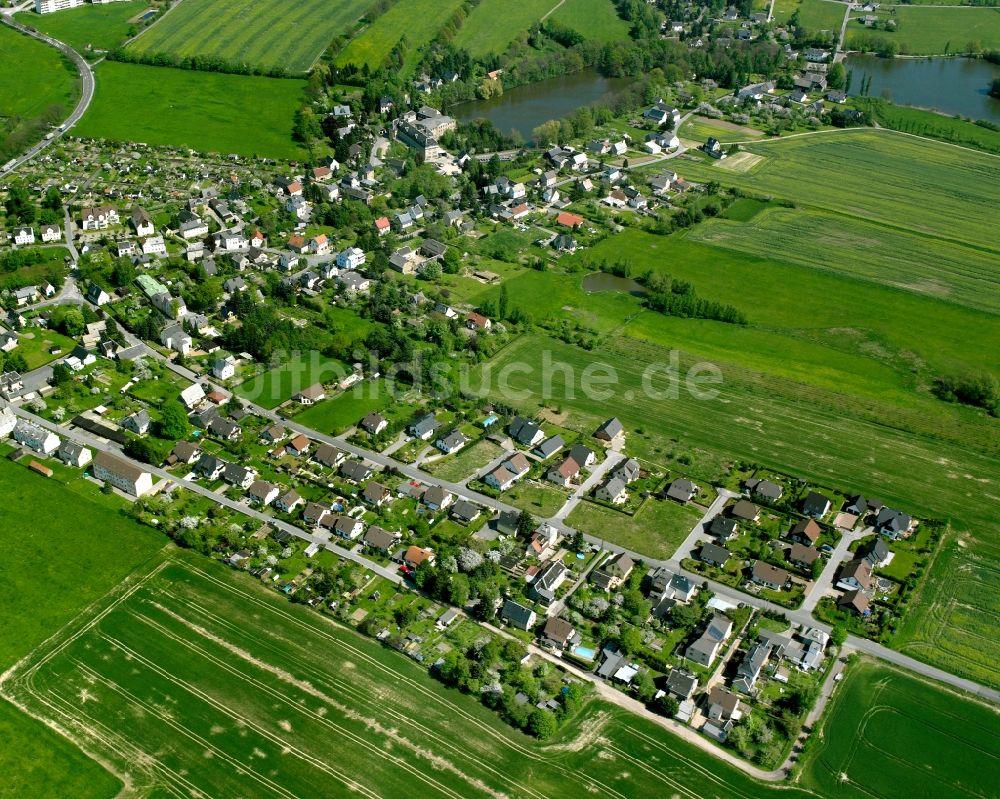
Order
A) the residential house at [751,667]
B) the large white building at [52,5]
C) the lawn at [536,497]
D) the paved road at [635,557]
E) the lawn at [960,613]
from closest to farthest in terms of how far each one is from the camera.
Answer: the residential house at [751,667], the paved road at [635,557], the lawn at [960,613], the lawn at [536,497], the large white building at [52,5]

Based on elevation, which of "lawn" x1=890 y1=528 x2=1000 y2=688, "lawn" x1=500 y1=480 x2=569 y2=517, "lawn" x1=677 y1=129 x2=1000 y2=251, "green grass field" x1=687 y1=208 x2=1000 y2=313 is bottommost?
"lawn" x1=890 y1=528 x2=1000 y2=688

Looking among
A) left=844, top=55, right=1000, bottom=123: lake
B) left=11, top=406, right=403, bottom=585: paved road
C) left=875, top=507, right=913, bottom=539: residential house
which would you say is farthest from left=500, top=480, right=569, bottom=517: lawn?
left=844, top=55, right=1000, bottom=123: lake

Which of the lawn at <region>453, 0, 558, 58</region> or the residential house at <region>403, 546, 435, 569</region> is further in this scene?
the lawn at <region>453, 0, 558, 58</region>

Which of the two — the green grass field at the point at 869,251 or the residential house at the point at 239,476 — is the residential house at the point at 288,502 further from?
the green grass field at the point at 869,251

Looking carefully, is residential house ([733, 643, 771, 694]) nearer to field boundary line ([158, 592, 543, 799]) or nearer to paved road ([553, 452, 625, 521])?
field boundary line ([158, 592, 543, 799])

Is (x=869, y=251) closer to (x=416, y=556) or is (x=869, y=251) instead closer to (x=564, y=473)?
(x=564, y=473)

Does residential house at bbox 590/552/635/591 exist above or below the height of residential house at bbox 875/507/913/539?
below

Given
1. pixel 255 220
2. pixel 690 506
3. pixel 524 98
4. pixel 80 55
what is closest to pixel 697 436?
pixel 690 506

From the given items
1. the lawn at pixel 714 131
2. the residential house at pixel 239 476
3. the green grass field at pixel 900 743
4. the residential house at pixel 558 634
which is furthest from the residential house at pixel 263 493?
the lawn at pixel 714 131
